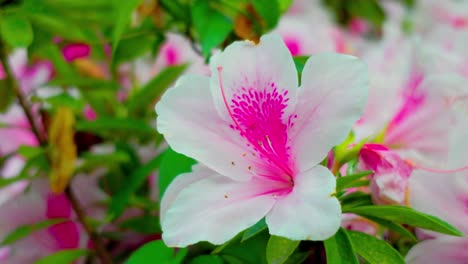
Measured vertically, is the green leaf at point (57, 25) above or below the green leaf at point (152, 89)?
above

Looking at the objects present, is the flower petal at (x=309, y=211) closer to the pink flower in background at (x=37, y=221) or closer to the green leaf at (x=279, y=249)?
the green leaf at (x=279, y=249)

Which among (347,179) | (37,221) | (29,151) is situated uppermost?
(347,179)

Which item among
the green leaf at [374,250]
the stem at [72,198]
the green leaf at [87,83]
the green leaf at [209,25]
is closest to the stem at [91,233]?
the stem at [72,198]

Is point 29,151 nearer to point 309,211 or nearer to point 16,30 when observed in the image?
point 16,30

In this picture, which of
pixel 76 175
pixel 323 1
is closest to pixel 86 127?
pixel 76 175

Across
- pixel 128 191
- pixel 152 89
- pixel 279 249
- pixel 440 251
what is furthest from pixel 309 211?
pixel 152 89

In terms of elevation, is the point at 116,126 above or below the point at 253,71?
below
